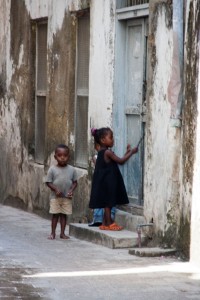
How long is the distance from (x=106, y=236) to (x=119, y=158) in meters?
0.95

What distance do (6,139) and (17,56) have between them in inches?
58.6

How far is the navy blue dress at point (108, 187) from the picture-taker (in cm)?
1205

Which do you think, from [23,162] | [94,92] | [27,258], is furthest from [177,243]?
[23,162]

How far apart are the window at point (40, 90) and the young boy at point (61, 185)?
327 cm

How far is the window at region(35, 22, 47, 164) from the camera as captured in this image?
15852 millimetres

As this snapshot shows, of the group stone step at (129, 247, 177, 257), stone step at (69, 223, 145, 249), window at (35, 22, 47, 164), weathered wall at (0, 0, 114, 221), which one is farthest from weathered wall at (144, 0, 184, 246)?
window at (35, 22, 47, 164)

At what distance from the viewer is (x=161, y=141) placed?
11.2 m

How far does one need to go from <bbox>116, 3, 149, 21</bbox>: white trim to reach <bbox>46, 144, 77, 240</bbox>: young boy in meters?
1.70

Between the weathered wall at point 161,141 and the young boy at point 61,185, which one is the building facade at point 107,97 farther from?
the young boy at point 61,185

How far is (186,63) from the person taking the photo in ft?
34.7

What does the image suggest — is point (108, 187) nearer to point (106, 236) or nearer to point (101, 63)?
point (106, 236)

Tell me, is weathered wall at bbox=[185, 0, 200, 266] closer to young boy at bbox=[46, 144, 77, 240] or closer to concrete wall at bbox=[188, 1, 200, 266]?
concrete wall at bbox=[188, 1, 200, 266]

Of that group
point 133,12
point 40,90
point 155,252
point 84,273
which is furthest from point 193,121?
point 40,90

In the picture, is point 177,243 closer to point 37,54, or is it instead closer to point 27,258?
point 27,258
